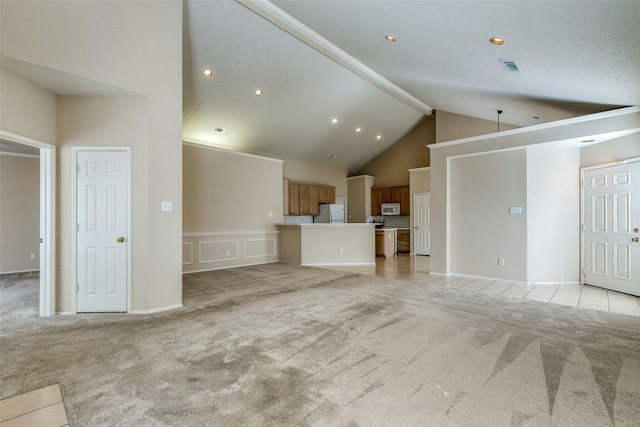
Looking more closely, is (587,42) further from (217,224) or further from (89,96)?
(217,224)

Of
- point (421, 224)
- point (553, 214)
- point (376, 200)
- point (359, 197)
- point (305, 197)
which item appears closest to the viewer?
point (553, 214)

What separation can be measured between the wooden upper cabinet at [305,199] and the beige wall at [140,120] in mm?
5423

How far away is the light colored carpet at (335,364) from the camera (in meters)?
1.78

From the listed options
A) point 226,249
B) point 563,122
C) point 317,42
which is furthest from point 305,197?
point 563,122

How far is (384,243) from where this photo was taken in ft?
29.2

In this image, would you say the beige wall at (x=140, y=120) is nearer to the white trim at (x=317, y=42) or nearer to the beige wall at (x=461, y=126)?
the white trim at (x=317, y=42)

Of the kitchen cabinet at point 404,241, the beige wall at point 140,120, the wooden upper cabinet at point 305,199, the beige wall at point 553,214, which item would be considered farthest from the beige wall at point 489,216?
the beige wall at point 140,120

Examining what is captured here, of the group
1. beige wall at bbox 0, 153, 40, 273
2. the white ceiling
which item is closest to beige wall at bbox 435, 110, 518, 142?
the white ceiling

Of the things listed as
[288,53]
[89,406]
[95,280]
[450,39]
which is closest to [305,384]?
[89,406]

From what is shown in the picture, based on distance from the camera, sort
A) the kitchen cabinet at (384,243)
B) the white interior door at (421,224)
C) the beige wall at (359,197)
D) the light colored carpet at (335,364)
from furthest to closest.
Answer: the beige wall at (359,197) < the white interior door at (421,224) < the kitchen cabinet at (384,243) < the light colored carpet at (335,364)

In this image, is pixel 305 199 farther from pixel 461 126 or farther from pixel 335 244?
pixel 461 126

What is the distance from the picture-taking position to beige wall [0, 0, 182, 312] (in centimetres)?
320

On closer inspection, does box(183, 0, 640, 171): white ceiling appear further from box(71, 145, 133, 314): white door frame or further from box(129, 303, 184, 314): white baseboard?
box(129, 303, 184, 314): white baseboard

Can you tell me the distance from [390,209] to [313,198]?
9.37 feet
